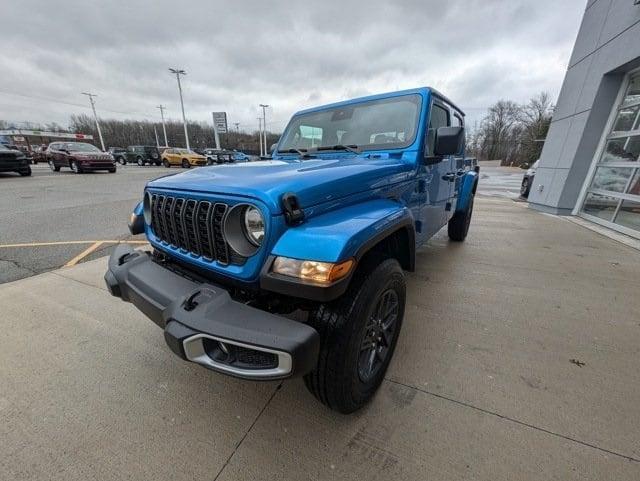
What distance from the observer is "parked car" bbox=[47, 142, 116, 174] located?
51.6ft

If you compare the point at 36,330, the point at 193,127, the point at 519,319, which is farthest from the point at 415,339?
the point at 193,127

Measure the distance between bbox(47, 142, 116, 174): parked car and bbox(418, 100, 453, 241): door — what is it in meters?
18.7

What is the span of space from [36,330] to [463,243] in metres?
5.63

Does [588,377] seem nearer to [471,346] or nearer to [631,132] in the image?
[471,346]

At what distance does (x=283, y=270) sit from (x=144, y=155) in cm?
3385

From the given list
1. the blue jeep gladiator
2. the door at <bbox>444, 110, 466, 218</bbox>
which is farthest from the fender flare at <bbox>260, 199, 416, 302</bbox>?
the door at <bbox>444, 110, 466, 218</bbox>

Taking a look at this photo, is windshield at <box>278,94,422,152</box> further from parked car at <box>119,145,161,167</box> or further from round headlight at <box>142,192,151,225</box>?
parked car at <box>119,145,161,167</box>

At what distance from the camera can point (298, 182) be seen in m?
1.54

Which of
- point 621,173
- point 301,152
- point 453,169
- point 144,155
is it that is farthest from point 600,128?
point 144,155

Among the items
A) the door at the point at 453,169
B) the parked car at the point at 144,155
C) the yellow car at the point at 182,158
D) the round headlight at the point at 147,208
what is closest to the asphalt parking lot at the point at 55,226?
the round headlight at the point at 147,208

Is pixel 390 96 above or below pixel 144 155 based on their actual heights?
above

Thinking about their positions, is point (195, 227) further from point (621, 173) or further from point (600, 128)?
point (600, 128)

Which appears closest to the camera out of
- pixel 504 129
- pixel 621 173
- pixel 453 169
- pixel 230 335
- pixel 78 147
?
pixel 230 335

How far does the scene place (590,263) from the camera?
13.7 feet
